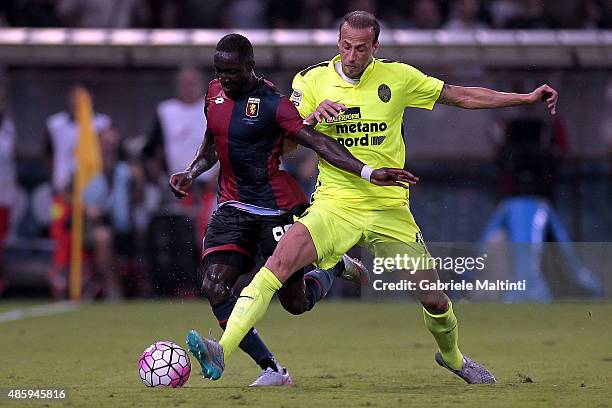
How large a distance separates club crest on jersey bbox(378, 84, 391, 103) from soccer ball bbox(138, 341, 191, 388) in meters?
2.13

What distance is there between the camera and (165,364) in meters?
8.02

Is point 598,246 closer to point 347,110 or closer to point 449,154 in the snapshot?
point 449,154

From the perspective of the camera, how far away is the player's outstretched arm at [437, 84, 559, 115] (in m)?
8.62

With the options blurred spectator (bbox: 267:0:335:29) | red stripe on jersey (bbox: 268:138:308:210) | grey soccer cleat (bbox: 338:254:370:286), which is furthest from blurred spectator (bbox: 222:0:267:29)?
red stripe on jersey (bbox: 268:138:308:210)

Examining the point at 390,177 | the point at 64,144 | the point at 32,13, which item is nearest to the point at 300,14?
the point at 32,13

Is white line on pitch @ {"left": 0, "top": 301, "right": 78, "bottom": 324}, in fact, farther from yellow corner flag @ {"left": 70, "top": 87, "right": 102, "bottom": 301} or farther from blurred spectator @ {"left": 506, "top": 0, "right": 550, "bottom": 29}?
blurred spectator @ {"left": 506, "top": 0, "right": 550, "bottom": 29}

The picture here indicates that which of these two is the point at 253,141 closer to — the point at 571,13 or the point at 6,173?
the point at 6,173

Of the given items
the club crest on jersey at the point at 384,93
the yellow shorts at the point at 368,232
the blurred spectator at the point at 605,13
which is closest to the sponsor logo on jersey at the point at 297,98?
the club crest on jersey at the point at 384,93

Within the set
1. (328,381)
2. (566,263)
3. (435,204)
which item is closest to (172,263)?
(435,204)

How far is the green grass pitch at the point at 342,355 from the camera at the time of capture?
25.8 ft

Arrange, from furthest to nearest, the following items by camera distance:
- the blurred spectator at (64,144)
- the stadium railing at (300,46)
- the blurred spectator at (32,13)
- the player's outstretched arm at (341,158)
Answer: the blurred spectator at (32,13) < the blurred spectator at (64,144) < the stadium railing at (300,46) < the player's outstretched arm at (341,158)

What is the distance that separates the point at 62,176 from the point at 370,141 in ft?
28.7

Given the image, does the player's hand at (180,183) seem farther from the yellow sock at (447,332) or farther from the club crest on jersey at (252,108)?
the yellow sock at (447,332)

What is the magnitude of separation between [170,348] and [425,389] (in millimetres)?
1619
